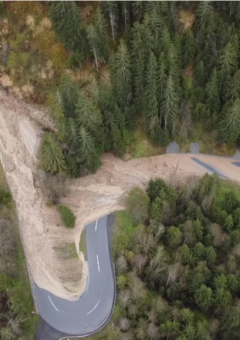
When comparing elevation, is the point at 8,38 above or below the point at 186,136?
above

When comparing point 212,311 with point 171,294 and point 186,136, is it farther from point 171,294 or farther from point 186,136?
point 186,136

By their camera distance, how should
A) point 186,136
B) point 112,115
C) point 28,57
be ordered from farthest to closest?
1. point 28,57
2. point 186,136
3. point 112,115

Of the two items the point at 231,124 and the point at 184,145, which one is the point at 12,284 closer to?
the point at 184,145

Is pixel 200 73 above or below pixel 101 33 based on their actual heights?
below

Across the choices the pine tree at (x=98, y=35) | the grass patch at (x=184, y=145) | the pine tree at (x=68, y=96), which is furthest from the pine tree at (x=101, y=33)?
the grass patch at (x=184, y=145)

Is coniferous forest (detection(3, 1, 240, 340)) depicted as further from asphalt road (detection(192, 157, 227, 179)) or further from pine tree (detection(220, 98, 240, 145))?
asphalt road (detection(192, 157, 227, 179))

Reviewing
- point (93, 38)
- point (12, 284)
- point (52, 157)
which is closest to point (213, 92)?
point (93, 38)

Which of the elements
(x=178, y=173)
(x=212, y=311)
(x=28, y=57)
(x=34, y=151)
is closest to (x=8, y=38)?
(x=28, y=57)
